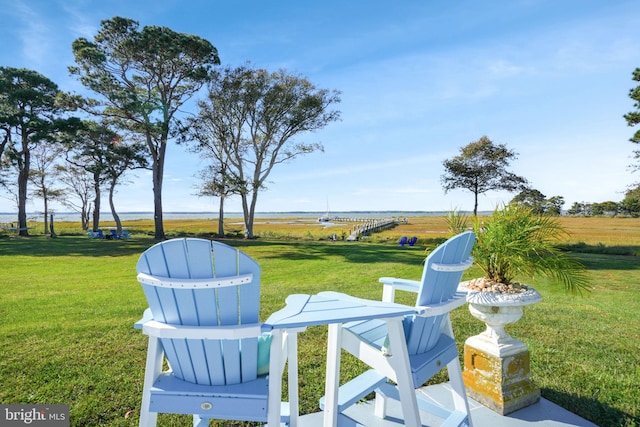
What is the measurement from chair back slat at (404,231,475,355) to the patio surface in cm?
61

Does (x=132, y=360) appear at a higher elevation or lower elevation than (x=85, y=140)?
lower

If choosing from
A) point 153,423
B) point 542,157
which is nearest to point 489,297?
point 153,423

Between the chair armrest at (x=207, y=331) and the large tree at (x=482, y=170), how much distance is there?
21.7m

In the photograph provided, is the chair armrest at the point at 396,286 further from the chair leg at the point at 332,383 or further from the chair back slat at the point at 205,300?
the chair back slat at the point at 205,300

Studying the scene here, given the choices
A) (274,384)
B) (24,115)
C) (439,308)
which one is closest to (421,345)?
(439,308)

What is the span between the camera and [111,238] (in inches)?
719

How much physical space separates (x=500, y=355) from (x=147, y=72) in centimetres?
1854

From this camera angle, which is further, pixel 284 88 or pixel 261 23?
pixel 284 88

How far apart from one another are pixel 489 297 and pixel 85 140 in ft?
71.3

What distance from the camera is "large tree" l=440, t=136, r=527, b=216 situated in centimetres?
2108

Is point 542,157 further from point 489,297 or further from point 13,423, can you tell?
point 13,423

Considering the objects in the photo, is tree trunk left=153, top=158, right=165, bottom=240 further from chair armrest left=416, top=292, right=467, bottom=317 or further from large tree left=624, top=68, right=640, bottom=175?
large tree left=624, top=68, right=640, bottom=175

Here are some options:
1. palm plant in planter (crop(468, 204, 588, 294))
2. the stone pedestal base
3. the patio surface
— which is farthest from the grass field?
palm plant in planter (crop(468, 204, 588, 294))

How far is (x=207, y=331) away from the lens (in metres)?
1.32
